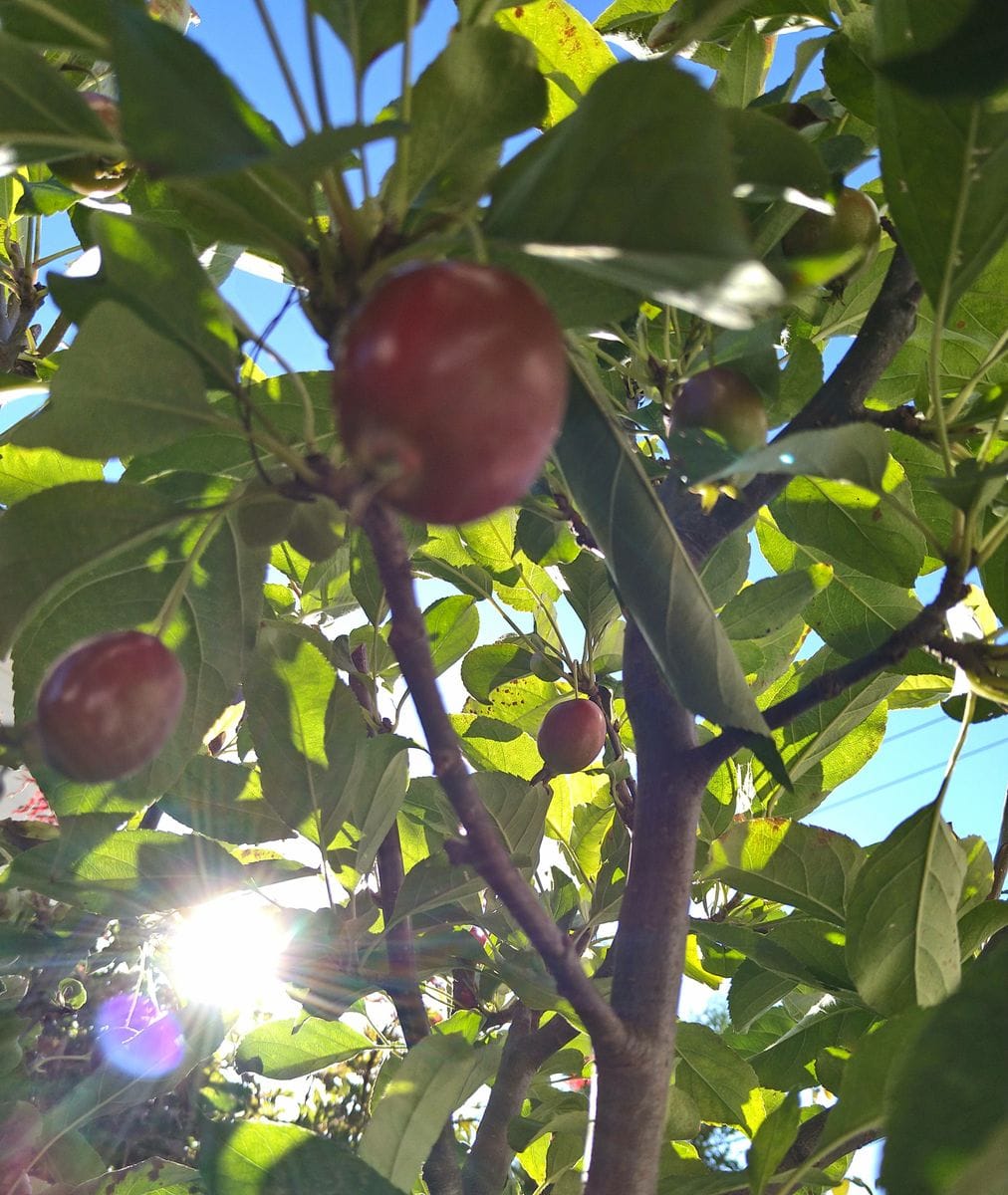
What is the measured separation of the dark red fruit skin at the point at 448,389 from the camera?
1.20ft

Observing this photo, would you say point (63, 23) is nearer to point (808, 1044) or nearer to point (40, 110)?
point (40, 110)

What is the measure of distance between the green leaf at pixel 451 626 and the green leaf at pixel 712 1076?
22.0 inches

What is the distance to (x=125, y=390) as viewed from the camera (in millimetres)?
567

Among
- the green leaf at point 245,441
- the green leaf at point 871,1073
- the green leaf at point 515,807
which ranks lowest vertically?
the green leaf at point 871,1073

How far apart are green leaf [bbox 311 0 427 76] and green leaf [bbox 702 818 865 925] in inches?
26.1

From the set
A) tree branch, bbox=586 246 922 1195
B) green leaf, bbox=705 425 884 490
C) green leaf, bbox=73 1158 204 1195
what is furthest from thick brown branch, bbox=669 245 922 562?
green leaf, bbox=73 1158 204 1195

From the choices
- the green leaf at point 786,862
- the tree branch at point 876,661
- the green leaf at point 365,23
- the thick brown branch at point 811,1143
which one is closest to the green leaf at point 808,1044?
the thick brown branch at point 811,1143

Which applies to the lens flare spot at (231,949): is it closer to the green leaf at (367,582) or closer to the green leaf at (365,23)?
the green leaf at (367,582)

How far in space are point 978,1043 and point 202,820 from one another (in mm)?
705

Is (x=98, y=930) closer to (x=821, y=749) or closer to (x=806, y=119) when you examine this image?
(x=821, y=749)

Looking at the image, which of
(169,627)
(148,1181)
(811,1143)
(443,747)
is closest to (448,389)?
(443,747)

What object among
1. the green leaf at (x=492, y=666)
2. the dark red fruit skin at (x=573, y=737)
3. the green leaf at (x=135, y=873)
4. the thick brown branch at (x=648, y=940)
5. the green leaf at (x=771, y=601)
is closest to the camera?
the thick brown branch at (x=648, y=940)

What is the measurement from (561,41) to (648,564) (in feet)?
1.85

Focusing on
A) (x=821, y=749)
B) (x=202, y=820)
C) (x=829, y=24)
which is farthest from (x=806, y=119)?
(x=202, y=820)
